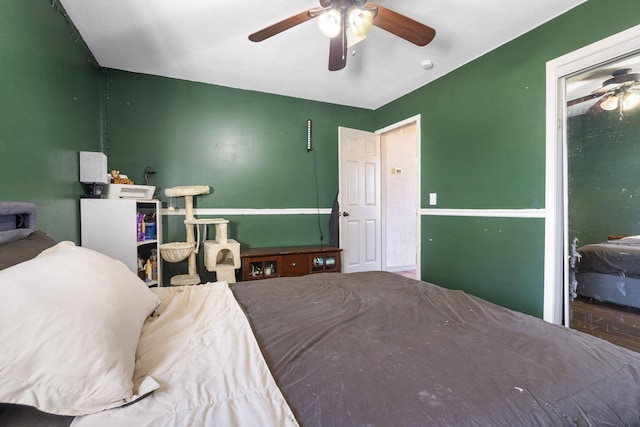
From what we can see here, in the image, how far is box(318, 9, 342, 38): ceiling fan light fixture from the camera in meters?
1.63

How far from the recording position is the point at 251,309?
125cm

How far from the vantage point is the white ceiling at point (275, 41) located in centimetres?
203

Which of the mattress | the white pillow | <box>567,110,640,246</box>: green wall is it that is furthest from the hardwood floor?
the white pillow

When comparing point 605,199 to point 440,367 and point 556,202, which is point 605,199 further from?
point 440,367

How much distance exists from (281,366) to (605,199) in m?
2.53

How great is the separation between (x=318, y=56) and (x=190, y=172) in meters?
1.83

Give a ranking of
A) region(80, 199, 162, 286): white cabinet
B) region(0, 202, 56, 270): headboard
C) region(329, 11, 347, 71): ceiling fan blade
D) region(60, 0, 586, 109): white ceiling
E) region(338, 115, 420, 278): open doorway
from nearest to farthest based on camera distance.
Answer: region(0, 202, 56, 270): headboard, region(329, 11, 347, 71): ceiling fan blade, region(60, 0, 586, 109): white ceiling, region(80, 199, 162, 286): white cabinet, region(338, 115, 420, 278): open doorway

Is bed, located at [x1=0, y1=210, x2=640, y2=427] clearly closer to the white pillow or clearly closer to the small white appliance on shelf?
the white pillow

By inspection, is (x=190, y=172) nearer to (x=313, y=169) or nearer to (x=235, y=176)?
(x=235, y=176)

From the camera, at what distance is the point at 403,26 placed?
1758 mm

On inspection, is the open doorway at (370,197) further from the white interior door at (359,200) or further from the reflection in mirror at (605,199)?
the reflection in mirror at (605,199)

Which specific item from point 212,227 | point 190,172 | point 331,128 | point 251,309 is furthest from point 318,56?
point 251,309

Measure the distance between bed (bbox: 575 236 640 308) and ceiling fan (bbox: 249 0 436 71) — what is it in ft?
6.37

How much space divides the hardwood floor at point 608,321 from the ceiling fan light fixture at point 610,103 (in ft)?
4.57
